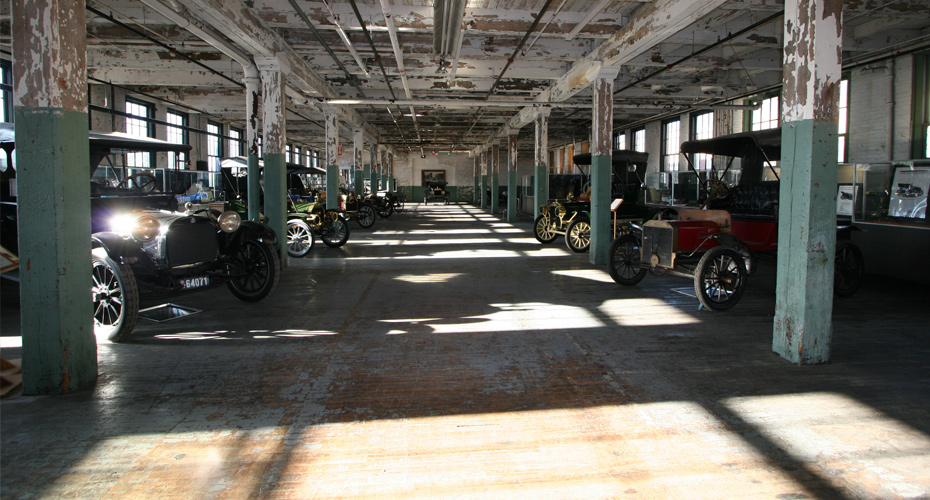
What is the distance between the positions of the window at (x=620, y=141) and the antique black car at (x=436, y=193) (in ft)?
51.7

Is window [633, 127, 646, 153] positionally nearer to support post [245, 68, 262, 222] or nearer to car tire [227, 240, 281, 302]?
support post [245, 68, 262, 222]

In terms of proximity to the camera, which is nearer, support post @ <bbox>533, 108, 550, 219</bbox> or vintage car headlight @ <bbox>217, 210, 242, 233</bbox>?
vintage car headlight @ <bbox>217, 210, 242, 233</bbox>

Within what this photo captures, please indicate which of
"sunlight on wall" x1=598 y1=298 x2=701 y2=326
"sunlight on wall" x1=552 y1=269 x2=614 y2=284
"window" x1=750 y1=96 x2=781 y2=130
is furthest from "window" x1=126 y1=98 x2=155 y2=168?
"window" x1=750 y1=96 x2=781 y2=130

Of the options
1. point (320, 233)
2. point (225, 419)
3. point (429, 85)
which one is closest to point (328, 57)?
point (429, 85)

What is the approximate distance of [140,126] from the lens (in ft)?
54.3

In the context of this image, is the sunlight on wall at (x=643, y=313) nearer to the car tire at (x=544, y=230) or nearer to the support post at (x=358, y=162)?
the car tire at (x=544, y=230)

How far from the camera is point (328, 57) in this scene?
10922 millimetres

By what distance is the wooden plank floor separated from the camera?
8.27 ft

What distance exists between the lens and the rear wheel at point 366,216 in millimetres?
17730

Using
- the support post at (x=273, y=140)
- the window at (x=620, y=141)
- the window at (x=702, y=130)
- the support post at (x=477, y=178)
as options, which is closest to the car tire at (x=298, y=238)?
the support post at (x=273, y=140)

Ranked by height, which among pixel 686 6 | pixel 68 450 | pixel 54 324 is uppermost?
pixel 686 6

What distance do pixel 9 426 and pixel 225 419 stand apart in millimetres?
1139

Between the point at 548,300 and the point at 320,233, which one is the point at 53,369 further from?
the point at 320,233

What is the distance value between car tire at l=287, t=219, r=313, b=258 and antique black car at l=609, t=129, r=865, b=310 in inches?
229
